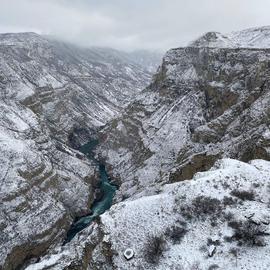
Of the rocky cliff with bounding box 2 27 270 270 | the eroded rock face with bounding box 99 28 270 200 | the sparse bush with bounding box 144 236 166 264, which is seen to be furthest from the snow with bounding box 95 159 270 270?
the eroded rock face with bounding box 99 28 270 200

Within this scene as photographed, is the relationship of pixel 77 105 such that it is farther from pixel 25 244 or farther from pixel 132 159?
pixel 25 244

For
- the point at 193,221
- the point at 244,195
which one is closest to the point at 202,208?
the point at 193,221

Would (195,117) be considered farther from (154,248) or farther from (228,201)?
(154,248)

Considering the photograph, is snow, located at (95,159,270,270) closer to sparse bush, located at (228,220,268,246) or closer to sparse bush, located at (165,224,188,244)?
sparse bush, located at (165,224,188,244)

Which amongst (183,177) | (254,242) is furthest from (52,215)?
(254,242)

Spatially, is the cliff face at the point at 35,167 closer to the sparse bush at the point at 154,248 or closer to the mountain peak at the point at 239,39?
the sparse bush at the point at 154,248

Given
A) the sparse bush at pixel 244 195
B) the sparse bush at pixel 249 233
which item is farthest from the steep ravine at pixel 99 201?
the sparse bush at pixel 249 233
